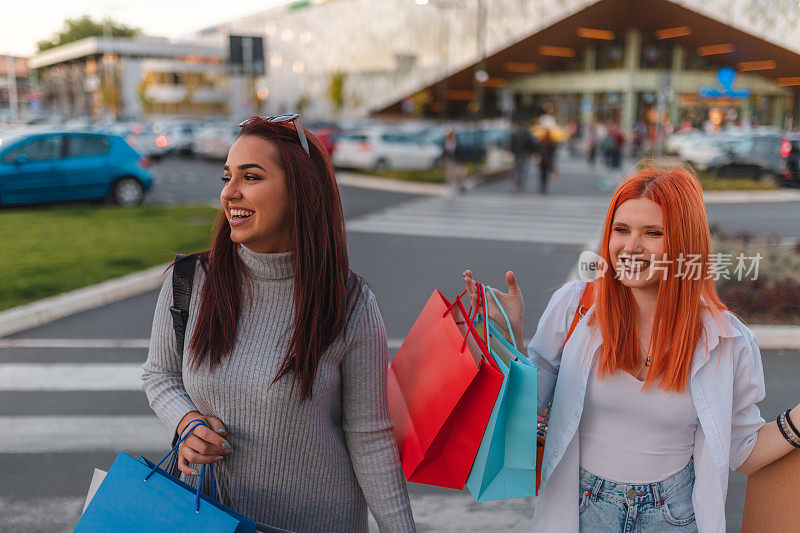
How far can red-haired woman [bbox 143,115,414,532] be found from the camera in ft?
5.56

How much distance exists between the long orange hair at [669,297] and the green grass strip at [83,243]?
5.55m

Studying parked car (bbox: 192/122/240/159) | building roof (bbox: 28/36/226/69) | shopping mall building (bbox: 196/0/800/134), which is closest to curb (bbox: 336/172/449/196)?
shopping mall building (bbox: 196/0/800/134)

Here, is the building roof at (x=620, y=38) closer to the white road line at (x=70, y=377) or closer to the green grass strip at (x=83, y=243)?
the white road line at (x=70, y=377)

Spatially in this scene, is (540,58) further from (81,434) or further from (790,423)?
(790,423)

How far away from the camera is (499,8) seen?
49031mm

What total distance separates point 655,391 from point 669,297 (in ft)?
0.84

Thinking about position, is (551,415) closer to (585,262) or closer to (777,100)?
(585,262)

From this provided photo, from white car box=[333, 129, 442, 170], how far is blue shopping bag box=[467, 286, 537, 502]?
23.4 meters

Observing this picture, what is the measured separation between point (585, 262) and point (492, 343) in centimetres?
112

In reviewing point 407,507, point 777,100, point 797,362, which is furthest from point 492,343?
point 797,362

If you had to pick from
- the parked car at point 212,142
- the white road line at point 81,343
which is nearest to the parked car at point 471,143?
the parked car at point 212,142

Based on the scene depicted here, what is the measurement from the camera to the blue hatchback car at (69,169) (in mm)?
13000

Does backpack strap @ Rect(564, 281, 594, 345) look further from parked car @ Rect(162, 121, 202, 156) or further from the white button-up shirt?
parked car @ Rect(162, 121, 202, 156)

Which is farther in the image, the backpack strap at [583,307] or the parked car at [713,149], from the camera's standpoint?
the parked car at [713,149]
